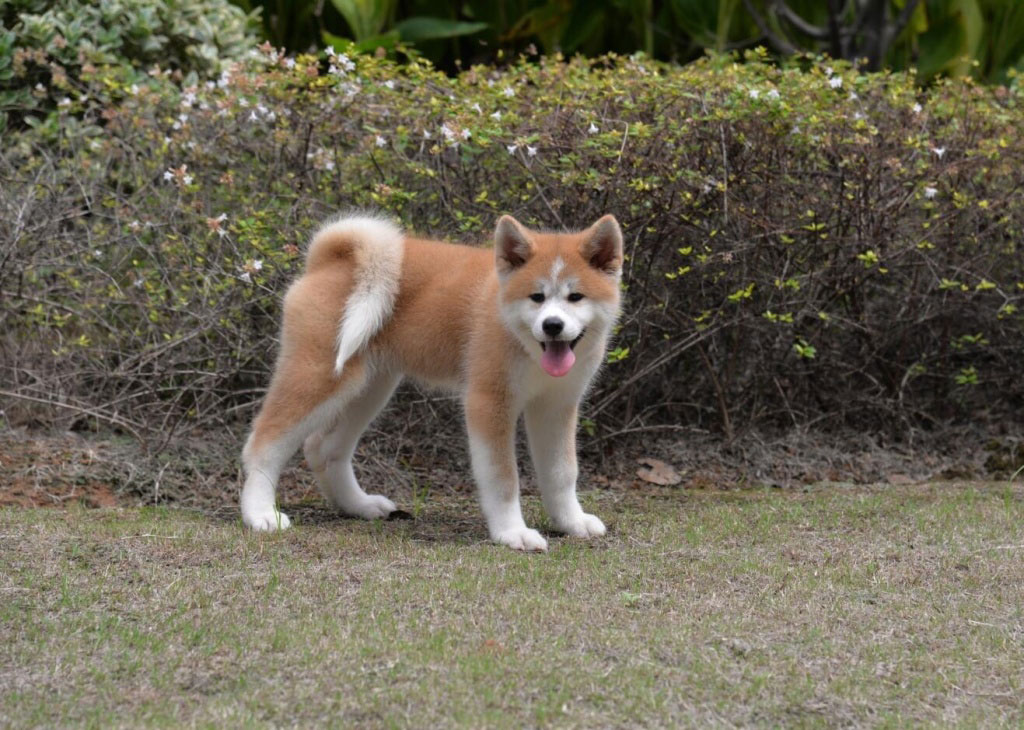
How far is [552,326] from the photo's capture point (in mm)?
4938

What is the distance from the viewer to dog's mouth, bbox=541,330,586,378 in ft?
16.6

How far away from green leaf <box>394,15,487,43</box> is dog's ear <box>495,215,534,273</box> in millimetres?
6452

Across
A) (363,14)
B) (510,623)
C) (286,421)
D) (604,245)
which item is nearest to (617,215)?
(604,245)

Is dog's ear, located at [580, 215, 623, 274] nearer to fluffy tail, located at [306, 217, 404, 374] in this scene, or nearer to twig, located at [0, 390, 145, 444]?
fluffy tail, located at [306, 217, 404, 374]

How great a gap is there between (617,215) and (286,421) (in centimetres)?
204

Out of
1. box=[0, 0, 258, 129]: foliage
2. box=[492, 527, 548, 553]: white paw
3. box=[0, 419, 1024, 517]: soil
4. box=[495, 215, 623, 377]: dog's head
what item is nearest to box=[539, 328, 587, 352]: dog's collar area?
box=[495, 215, 623, 377]: dog's head

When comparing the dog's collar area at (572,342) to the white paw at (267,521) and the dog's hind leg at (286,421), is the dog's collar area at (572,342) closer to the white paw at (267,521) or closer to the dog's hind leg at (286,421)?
the dog's hind leg at (286,421)

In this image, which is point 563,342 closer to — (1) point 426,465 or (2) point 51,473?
(1) point 426,465

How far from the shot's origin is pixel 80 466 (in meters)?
6.36

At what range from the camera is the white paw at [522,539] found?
510cm

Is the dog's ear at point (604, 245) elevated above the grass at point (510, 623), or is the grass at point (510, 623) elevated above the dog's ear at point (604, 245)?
the dog's ear at point (604, 245)

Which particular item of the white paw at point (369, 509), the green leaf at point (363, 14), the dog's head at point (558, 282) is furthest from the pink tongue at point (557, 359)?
the green leaf at point (363, 14)

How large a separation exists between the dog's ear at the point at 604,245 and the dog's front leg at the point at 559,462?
0.60 m

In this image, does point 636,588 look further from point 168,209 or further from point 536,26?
point 536,26
